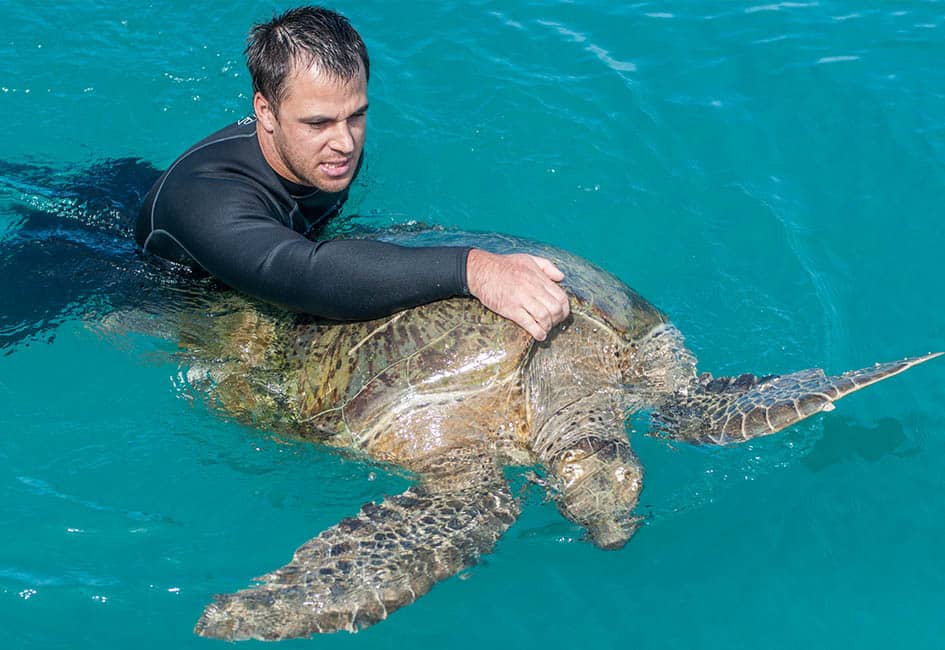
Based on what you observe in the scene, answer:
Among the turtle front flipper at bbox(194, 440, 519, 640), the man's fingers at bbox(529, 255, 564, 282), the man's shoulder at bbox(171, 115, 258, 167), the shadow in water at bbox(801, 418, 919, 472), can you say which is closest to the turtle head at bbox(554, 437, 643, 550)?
the turtle front flipper at bbox(194, 440, 519, 640)

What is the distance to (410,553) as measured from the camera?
3930 mm

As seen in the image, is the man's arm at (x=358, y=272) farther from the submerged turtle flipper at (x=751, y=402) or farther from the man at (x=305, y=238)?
the submerged turtle flipper at (x=751, y=402)

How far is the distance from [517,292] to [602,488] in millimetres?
998

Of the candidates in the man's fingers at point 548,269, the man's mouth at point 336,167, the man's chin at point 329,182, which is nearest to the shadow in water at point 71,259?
the man's chin at point 329,182

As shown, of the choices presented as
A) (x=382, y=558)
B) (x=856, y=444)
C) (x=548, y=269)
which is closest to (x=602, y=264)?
(x=856, y=444)

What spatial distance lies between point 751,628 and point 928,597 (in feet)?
3.12

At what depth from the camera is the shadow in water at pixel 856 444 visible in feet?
16.9

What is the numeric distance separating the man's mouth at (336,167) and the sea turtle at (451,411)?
780 mm

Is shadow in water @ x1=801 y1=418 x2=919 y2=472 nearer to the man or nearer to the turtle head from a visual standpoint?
the turtle head

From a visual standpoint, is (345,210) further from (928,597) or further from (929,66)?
(929,66)

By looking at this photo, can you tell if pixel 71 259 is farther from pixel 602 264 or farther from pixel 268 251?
pixel 602 264

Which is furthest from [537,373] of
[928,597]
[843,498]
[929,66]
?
[929,66]

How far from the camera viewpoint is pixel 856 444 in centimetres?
525

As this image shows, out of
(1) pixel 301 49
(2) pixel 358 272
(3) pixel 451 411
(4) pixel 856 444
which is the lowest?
(4) pixel 856 444
